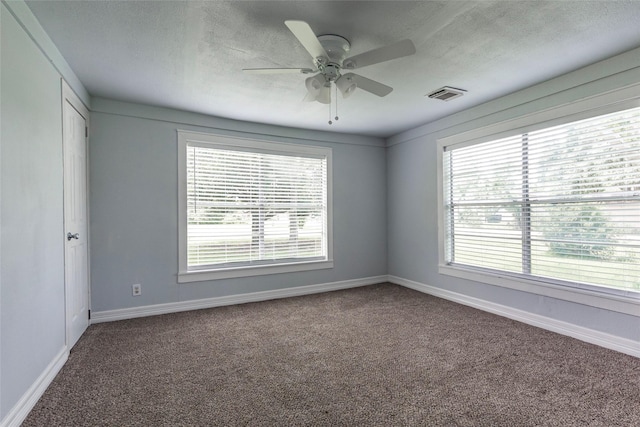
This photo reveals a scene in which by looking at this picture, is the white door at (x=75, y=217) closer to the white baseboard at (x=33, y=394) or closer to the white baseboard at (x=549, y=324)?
the white baseboard at (x=33, y=394)

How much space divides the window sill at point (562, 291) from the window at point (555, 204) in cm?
3

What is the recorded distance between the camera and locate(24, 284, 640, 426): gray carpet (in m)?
1.82

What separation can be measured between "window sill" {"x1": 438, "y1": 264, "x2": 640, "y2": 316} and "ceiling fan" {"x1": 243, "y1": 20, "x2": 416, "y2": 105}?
8.14ft

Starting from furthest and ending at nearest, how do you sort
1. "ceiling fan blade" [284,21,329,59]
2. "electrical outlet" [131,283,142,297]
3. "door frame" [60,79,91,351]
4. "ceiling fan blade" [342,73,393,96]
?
"electrical outlet" [131,283,142,297], "door frame" [60,79,91,351], "ceiling fan blade" [342,73,393,96], "ceiling fan blade" [284,21,329,59]

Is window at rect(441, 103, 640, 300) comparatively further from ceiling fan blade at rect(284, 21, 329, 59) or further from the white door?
the white door

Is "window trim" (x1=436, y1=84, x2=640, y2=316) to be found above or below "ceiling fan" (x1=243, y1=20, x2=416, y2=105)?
below

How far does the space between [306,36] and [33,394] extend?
2742mm

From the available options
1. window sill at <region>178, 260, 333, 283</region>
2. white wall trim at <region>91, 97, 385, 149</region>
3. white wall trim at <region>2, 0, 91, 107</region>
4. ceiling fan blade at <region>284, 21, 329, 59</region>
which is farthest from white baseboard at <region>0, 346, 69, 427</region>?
ceiling fan blade at <region>284, 21, 329, 59</region>

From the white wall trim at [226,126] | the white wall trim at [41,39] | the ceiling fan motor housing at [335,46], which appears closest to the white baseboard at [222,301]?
the white wall trim at [226,126]

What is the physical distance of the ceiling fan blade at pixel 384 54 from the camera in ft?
6.26

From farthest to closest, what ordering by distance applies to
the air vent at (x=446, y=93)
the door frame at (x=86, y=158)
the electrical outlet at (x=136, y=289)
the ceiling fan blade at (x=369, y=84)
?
the electrical outlet at (x=136, y=289), the air vent at (x=446, y=93), the door frame at (x=86, y=158), the ceiling fan blade at (x=369, y=84)

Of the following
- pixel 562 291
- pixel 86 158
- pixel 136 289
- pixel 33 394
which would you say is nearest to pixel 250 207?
pixel 136 289

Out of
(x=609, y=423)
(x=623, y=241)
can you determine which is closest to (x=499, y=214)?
(x=623, y=241)

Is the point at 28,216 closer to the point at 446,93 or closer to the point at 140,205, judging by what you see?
the point at 140,205
